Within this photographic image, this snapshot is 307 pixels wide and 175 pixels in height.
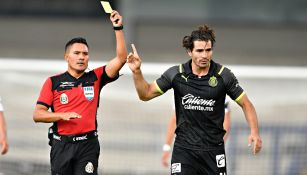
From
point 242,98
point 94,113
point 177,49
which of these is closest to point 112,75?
point 94,113

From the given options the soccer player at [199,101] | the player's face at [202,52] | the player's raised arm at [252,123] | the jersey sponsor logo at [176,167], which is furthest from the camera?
the jersey sponsor logo at [176,167]

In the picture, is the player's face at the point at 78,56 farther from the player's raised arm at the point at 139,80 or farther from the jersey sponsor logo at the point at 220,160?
the jersey sponsor logo at the point at 220,160

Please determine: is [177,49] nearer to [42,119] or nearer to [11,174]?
[11,174]

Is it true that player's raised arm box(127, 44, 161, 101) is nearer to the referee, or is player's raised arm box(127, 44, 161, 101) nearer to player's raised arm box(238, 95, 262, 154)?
the referee

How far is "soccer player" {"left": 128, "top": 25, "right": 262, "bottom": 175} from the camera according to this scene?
9523 millimetres

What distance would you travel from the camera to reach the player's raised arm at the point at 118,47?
9617mm

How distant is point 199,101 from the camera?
31.2 feet

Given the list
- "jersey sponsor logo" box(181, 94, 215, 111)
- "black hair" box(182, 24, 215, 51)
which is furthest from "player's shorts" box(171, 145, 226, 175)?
"black hair" box(182, 24, 215, 51)

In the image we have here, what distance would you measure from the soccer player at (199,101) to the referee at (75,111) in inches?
24.9

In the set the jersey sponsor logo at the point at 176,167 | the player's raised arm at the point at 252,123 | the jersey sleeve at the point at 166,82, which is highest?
the jersey sleeve at the point at 166,82

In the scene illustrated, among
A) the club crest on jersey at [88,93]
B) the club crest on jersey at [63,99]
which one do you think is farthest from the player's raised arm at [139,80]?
the club crest on jersey at [63,99]

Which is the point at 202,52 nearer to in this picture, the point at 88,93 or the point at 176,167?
the point at 176,167

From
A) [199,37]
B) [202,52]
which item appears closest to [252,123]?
[202,52]

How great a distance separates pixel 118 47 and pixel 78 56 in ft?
1.49
